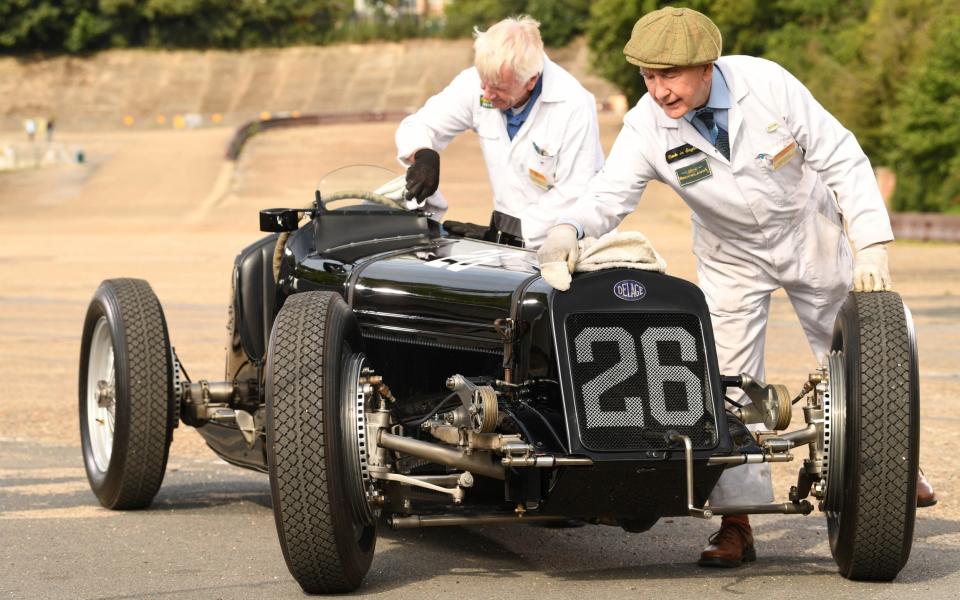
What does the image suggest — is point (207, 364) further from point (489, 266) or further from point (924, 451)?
point (489, 266)

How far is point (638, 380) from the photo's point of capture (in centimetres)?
524

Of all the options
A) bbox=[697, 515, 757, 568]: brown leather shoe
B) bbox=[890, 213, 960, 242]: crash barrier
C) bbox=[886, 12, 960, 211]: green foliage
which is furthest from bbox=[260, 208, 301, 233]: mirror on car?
bbox=[886, 12, 960, 211]: green foliage

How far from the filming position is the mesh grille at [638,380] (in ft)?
16.9

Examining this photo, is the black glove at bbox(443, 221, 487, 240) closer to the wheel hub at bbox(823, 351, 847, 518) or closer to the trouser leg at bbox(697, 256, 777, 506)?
the trouser leg at bbox(697, 256, 777, 506)

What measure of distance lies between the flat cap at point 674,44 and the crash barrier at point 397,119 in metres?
24.0

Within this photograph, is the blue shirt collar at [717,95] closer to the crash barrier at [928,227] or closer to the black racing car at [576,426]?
the black racing car at [576,426]

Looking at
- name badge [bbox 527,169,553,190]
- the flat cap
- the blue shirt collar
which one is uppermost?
the flat cap

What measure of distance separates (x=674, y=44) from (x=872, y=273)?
1074 mm

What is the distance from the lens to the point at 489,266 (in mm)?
6023

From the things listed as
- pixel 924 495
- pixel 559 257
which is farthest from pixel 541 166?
pixel 924 495

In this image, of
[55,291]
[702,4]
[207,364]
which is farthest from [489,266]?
[702,4]

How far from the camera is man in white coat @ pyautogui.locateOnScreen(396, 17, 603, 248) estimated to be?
711cm

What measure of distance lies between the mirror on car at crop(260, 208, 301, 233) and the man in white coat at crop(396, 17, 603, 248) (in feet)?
1.82

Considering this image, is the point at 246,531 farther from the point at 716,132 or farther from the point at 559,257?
the point at 716,132
